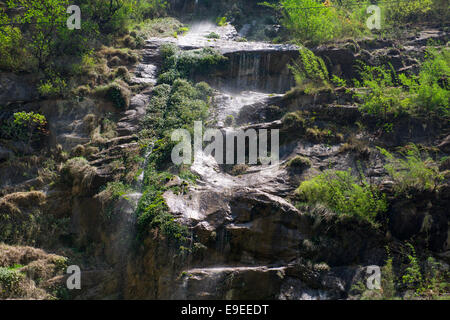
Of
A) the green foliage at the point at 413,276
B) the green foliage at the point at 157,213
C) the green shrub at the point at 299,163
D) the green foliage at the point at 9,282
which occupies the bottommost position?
the green foliage at the point at 9,282

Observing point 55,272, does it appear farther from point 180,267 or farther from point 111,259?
point 180,267

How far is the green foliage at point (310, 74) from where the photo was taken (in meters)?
19.0

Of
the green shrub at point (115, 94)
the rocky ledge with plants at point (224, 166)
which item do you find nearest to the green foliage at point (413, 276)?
the rocky ledge with plants at point (224, 166)

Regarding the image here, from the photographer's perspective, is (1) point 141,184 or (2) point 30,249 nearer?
(2) point 30,249

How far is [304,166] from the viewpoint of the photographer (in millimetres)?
15586

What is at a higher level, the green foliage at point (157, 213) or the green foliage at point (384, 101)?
the green foliage at point (384, 101)

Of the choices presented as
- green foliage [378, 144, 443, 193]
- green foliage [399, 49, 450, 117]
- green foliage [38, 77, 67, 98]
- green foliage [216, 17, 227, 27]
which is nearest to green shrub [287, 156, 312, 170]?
green foliage [378, 144, 443, 193]

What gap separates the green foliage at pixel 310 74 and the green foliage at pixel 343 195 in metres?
6.06

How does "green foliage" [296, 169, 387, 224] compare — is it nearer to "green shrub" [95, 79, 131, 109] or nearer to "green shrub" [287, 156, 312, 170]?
"green shrub" [287, 156, 312, 170]

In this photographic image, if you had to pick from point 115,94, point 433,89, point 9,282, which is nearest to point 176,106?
point 115,94

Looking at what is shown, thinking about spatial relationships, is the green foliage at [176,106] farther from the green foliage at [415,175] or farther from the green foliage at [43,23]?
the green foliage at [415,175]

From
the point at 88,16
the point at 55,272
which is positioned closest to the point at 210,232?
the point at 55,272

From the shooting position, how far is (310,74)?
64.0 ft

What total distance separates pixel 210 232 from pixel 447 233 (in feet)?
25.5
